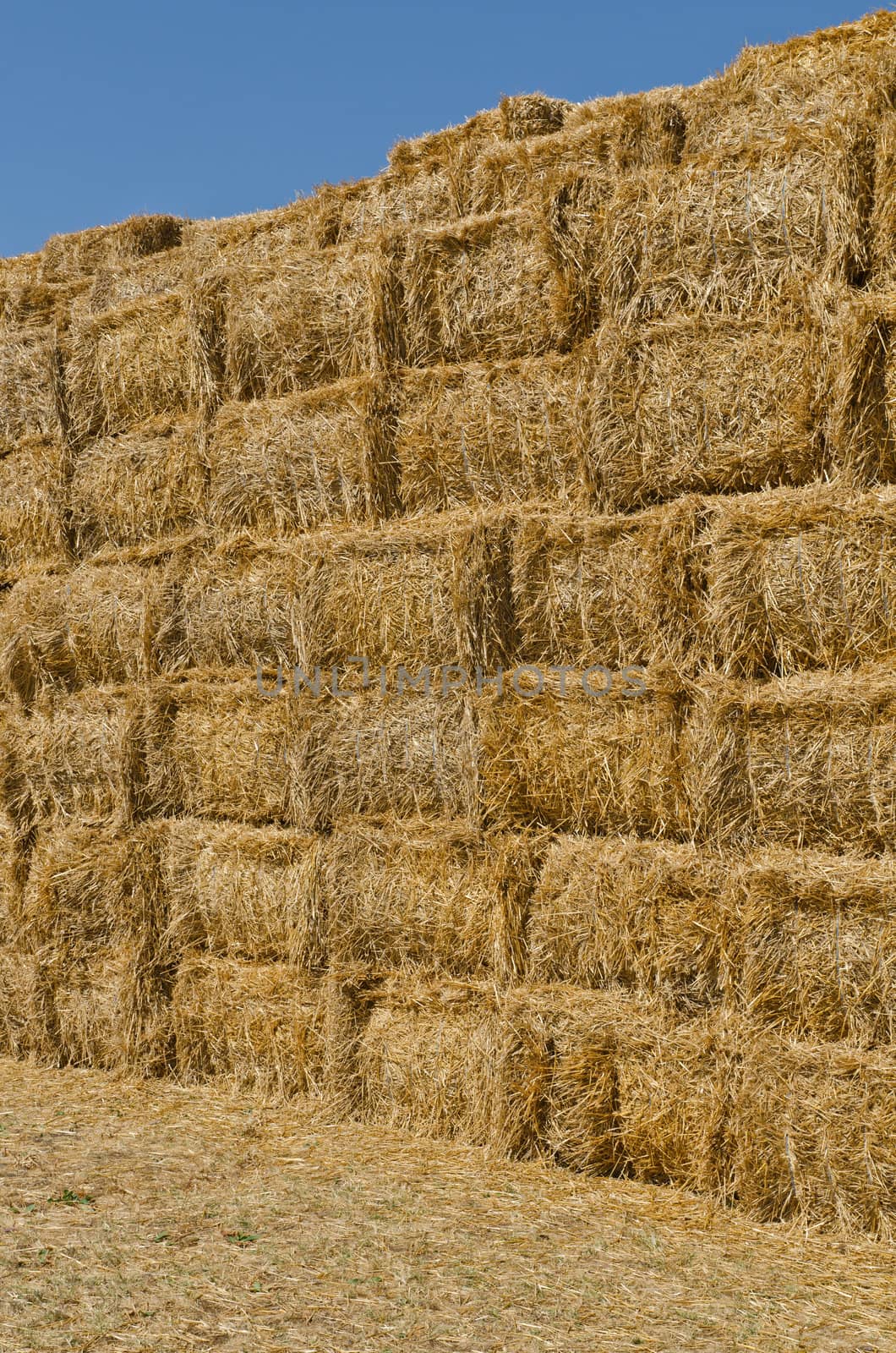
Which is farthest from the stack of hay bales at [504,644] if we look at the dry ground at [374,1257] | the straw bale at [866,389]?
the dry ground at [374,1257]

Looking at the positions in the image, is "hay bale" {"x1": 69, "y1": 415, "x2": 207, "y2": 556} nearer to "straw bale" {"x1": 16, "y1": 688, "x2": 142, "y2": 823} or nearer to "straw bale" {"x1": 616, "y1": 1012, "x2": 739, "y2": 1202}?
"straw bale" {"x1": 16, "y1": 688, "x2": 142, "y2": 823}

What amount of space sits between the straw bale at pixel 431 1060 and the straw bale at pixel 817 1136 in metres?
1.24

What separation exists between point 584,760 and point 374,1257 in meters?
2.19

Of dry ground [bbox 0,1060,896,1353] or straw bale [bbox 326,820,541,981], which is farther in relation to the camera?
straw bale [bbox 326,820,541,981]

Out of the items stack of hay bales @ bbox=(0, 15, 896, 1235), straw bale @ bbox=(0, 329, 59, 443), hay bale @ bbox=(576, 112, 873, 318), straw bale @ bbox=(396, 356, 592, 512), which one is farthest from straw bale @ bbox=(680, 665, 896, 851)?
straw bale @ bbox=(0, 329, 59, 443)

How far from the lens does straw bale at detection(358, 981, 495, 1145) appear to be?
20.6 feet

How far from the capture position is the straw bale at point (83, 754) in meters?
7.47

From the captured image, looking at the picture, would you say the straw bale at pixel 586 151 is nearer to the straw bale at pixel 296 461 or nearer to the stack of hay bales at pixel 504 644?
the stack of hay bales at pixel 504 644

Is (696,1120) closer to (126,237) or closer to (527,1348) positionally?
(527,1348)

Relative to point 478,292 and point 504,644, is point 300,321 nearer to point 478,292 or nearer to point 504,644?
point 478,292

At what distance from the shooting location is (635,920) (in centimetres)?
584

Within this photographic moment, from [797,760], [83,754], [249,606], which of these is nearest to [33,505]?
[83,754]

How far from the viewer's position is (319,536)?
6.89 m

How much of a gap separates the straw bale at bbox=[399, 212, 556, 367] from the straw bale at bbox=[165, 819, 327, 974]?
2537 mm
